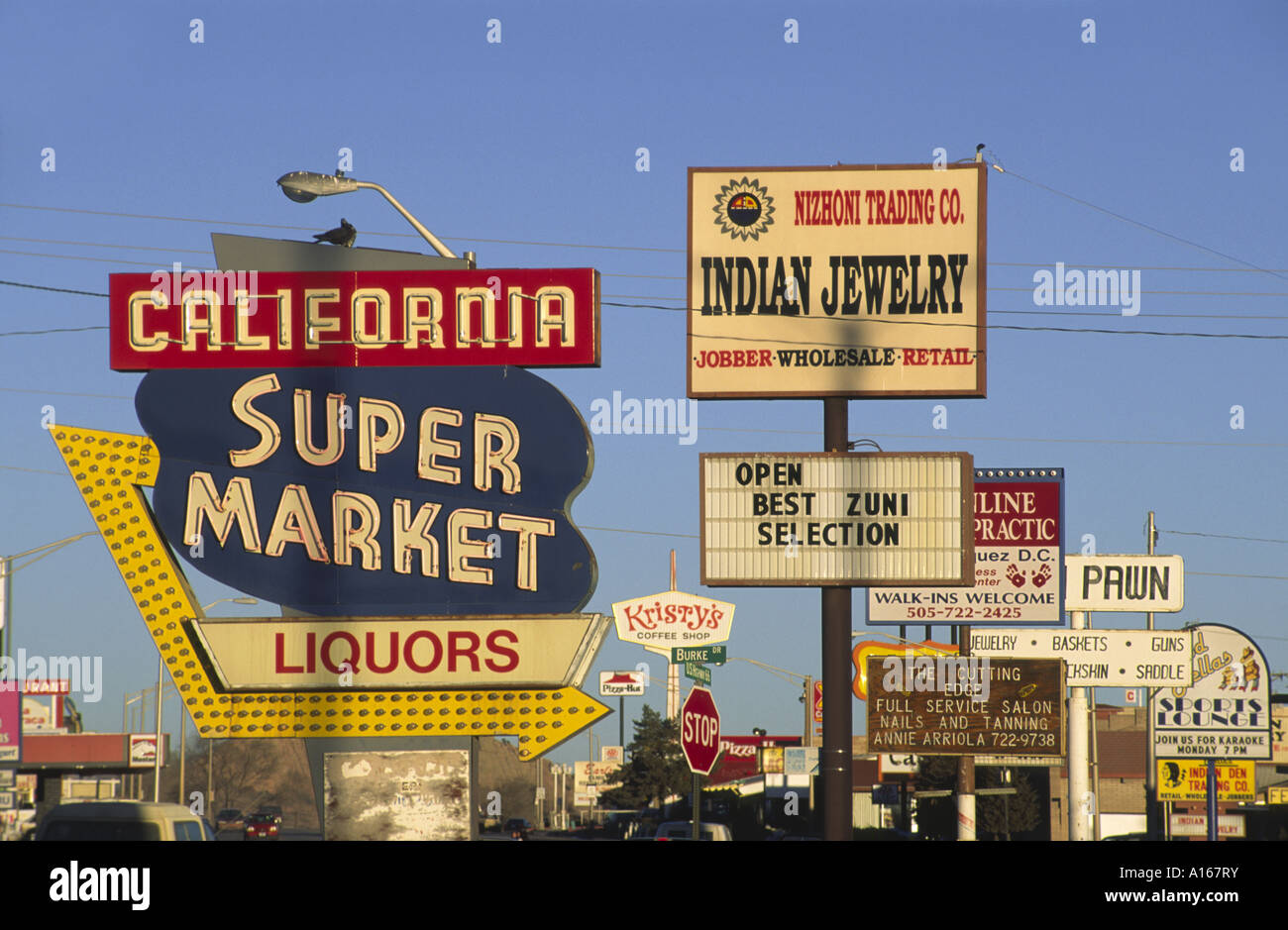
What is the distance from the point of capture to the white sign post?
2908cm

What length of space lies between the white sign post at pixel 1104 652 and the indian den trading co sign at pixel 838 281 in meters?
11.1

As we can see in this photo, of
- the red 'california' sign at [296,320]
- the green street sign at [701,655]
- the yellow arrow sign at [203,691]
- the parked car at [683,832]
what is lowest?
the parked car at [683,832]

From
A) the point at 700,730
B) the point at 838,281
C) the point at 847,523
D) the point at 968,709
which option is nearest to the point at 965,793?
the point at 968,709

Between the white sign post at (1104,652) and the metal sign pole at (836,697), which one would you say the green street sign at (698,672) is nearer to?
the white sign post at (1104,652)

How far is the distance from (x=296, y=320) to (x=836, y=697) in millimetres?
8323

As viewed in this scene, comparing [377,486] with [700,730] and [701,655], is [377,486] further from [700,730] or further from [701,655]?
[701,655]

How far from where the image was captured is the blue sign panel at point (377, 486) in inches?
776

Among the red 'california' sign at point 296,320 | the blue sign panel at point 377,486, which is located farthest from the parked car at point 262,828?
the red 'california' sign at point 296,320

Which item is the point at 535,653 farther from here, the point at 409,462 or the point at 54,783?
the point at 54,783

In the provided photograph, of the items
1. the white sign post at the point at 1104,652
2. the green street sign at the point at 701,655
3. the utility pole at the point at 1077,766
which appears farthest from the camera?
the green street sign at the point at 701,655

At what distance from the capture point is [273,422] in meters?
20.1

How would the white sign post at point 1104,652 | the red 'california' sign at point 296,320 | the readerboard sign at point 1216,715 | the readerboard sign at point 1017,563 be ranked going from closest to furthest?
the red 'california' sign at point 296,320 → the readerboard sign at point 1216,715 → the white sign post at point 1104,652 → the readerboard sign at point 1017,563
